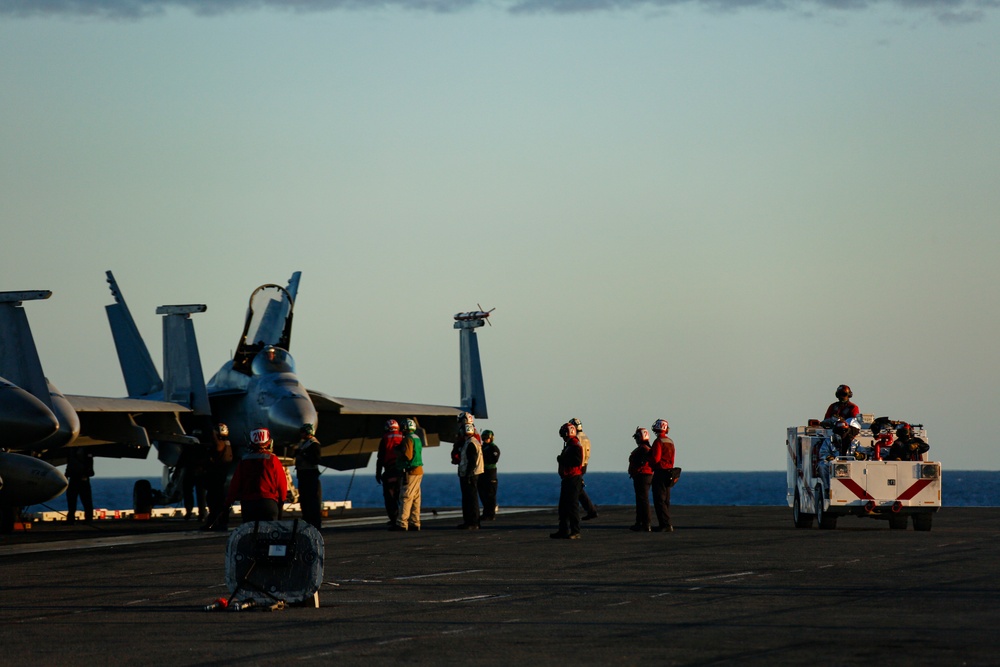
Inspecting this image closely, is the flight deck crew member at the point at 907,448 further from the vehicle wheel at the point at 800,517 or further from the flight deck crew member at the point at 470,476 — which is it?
the flight deck crew member at the point at 470,476

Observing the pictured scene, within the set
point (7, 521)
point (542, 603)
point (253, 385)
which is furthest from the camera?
point (253, 385)

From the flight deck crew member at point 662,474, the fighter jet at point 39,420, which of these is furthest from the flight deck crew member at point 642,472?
the fighter jet at point 39,420

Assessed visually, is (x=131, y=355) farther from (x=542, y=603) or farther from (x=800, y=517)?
(x=542, y=603)

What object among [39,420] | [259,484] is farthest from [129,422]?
[259,484]

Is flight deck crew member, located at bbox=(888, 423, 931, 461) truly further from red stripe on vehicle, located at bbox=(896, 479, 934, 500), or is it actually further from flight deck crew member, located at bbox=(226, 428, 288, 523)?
flight deck crew member, located at bbox=(226, 428, 288, 523)

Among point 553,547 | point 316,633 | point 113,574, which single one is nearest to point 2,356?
point 113,574

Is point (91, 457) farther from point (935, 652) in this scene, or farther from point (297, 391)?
point (935, 652)

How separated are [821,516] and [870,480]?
1.34 m

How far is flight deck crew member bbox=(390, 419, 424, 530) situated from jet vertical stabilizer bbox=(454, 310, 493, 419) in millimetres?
16093

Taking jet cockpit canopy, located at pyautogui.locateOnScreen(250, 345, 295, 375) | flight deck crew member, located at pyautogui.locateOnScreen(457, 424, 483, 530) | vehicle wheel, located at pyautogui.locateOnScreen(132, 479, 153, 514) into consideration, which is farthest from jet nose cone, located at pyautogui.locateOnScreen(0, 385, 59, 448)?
vehicle wheel, located at pyautogui.locateOnScreen(132, 479, 153, 514)

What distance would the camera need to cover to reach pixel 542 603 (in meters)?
11.7

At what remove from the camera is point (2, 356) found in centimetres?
2148

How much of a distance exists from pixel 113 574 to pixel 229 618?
16.2 feet

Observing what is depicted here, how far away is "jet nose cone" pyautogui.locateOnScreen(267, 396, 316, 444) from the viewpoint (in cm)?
2780
